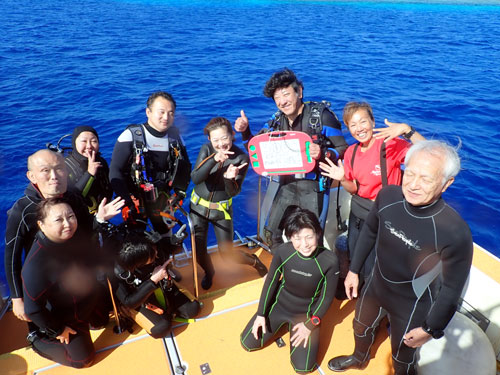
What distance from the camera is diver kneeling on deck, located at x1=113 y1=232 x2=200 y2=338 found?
2854mm

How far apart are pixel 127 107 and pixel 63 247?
388 inches

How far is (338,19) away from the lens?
29.3m

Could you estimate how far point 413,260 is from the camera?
7.95 feet

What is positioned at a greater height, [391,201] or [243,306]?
[391,201]

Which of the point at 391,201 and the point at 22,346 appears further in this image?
the point at 22,346

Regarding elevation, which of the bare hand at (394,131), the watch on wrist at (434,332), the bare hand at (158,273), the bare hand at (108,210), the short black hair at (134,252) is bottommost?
the bare hand at (158,273)

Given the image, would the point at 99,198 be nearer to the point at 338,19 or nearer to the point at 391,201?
the point at 391,201

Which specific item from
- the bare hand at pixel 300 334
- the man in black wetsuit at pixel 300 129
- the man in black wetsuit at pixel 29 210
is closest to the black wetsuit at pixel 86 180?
the man in black wetsuit at pixel 29 210

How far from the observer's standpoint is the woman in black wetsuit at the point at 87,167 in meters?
3.32

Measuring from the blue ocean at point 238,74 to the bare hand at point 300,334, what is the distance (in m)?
4.06

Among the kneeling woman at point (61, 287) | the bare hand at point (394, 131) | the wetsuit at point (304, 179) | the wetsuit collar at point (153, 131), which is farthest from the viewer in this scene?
the wetsuit collar at point (153, 131)

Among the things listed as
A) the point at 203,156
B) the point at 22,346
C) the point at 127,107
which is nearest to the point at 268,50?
the point at 127,107

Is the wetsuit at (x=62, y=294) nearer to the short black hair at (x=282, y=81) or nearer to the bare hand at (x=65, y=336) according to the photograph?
the bare hand at (x=65, y=336)

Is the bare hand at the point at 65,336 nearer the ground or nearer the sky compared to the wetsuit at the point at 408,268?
nearer the ground
